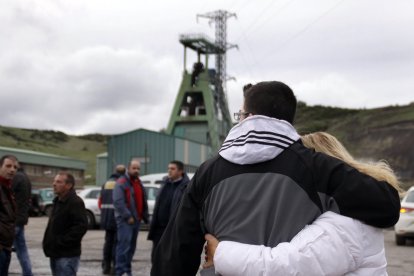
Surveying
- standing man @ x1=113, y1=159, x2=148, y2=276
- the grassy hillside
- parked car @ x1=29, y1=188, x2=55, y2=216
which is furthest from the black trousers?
the grassy hillside

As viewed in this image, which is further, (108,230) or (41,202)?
(41,202)

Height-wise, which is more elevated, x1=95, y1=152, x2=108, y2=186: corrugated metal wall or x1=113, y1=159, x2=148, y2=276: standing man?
x1=95, y1=152, x2=108, y2=186: corrugated metal wall

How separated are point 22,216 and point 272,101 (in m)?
7.34

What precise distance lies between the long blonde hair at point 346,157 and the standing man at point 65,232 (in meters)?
4.19

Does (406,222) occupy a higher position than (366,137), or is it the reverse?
(366,137)

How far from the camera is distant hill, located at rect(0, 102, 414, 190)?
187 ft

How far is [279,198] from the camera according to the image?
262cm

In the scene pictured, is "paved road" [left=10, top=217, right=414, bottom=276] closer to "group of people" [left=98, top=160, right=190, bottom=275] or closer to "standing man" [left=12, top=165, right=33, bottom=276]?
"group of people" [left=98, top=160, right=190, bottom=275]

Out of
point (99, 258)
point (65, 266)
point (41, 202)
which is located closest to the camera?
point (65, 266)

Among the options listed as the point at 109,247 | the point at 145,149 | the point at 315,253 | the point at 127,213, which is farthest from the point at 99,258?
the point at 145,149

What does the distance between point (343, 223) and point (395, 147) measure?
60977mm

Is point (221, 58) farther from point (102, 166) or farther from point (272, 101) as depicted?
point (272, 101)

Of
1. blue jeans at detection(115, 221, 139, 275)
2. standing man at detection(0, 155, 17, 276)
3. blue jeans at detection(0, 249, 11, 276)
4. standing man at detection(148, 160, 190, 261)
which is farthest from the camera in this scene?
blue jeans at detection(115, 221, 139, 275)

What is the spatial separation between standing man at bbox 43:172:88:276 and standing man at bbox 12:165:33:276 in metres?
2.58
